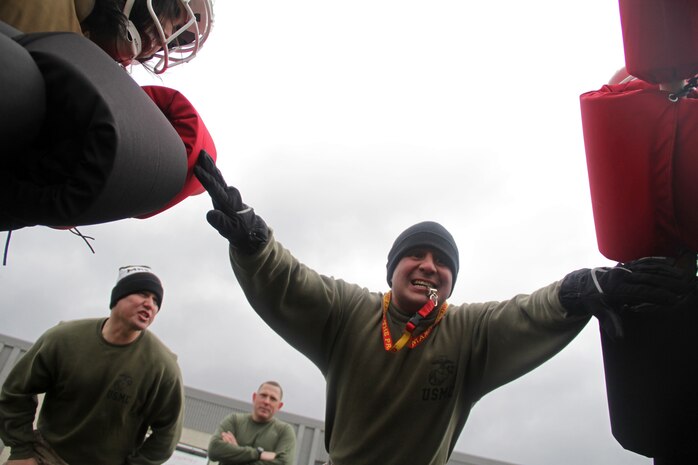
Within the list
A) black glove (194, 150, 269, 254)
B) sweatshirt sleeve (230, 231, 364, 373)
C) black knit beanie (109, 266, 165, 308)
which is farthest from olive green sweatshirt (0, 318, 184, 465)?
black glove (194, 150, 269, 254)

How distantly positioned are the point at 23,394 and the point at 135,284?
96cm

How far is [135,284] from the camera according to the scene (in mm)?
3666

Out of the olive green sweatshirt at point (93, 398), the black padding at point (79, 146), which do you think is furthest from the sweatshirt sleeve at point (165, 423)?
the black padding at point (79, 146)

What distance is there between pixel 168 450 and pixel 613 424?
300cm

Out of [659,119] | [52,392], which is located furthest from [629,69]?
[52,392]

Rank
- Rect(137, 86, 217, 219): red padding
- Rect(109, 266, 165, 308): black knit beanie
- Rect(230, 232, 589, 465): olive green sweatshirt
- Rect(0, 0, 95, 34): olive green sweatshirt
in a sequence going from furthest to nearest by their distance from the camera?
Rect(109, 266, 165, 308): black knit beanie < Rect(230, 232, 589, 465): olive green sweatshirt < Rect(137, 86, 217, 219): red padding < Rect(0, 0, 95, 34): olive green sweatshirt

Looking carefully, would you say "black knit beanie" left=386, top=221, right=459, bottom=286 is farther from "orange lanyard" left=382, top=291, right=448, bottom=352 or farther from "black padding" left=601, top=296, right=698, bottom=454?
Result: "black padding" left=601, top=296, right=698, bottom=454

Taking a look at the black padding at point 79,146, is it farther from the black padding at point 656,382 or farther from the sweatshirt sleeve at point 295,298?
the black padding at point 656,382

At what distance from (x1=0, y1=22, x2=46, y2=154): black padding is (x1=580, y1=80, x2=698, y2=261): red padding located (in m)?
1.33

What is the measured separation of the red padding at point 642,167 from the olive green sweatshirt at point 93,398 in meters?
2.96

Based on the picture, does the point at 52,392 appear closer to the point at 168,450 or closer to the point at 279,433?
the point at 168,450

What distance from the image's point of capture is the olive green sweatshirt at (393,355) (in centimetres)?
188

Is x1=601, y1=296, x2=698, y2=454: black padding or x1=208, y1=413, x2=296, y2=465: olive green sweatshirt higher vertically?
x1=601, y1=296, x2=698, y2=454: black padding

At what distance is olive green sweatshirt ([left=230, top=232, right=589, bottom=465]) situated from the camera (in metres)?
1.88
